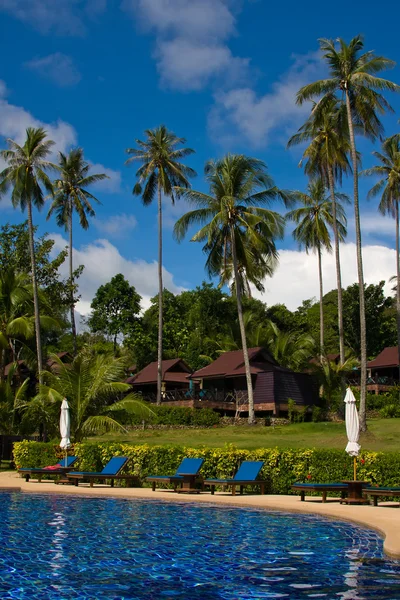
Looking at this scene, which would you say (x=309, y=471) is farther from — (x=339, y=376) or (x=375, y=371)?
(x=375, y=371)

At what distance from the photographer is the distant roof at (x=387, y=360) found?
47.3m

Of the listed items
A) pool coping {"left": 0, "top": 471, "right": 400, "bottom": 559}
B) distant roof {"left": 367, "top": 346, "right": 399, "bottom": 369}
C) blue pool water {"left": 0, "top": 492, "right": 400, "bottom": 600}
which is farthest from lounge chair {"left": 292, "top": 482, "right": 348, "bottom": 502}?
distant roof {"left": 367, "top": 346, "right": 399, "bottom": 369}

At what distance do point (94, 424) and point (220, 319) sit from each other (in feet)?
115

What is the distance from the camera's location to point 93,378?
23.8m

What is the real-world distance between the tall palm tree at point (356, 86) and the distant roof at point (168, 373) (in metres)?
19.7

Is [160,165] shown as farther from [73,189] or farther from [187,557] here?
[187,557]

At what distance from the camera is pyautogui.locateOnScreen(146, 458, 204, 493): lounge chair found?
17062 mm

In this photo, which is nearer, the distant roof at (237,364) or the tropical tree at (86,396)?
the tropical tree at (86,396)

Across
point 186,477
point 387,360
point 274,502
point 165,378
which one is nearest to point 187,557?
point 274,502

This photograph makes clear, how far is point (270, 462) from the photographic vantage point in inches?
659

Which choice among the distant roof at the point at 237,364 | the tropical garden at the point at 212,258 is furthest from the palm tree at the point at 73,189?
the distant roof at the point at 237,364

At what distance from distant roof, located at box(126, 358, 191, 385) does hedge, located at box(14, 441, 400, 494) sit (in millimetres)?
24549

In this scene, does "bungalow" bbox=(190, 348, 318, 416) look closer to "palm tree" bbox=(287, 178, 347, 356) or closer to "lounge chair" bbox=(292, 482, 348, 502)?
"palm tree" bbox=(287, 178, 347, 356)

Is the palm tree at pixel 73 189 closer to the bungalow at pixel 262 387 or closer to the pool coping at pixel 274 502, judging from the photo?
the bungalow at pixel 262 387
